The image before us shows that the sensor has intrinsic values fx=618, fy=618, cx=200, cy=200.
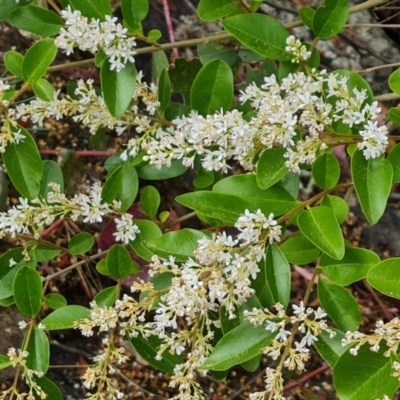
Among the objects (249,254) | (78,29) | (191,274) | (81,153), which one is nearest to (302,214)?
(249,254)

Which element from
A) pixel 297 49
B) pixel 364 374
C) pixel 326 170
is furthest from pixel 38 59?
pixel 364 374

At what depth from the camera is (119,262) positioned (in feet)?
4.82

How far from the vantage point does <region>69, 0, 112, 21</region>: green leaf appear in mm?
1272

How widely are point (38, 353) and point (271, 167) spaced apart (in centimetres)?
69

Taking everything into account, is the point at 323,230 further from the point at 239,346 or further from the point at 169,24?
the point at 169,24

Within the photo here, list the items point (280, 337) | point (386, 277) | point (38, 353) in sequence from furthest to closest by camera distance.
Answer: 1. point (38, 353)
2. point (280, 337)
3. point (386, 277)

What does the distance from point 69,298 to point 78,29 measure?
3.46 ft

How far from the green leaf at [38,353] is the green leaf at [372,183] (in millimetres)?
776

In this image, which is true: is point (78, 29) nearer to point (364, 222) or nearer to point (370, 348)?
point (370, 348)

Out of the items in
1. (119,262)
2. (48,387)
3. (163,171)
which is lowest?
(48,387)

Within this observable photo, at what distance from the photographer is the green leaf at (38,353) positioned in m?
1.40

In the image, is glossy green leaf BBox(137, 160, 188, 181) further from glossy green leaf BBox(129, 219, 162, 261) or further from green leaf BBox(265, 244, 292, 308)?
green leaf BBox(265, 244, 292, 308)

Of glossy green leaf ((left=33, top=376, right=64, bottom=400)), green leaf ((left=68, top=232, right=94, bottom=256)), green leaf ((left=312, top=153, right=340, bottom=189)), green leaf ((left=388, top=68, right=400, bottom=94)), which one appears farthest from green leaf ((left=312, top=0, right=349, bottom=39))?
glossy green leaf ((left=33, top=376, right=64, bottom=400))

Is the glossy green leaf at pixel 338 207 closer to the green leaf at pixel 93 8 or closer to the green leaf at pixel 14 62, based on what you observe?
the green leaf at pixel 93 8
